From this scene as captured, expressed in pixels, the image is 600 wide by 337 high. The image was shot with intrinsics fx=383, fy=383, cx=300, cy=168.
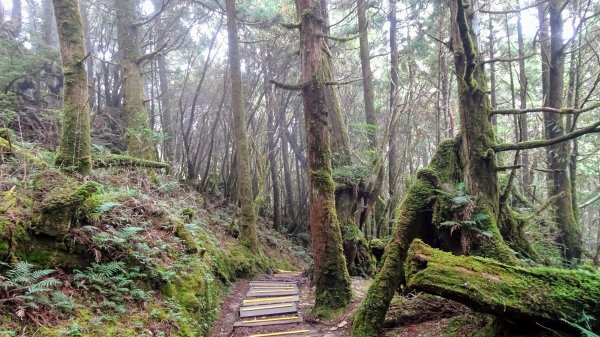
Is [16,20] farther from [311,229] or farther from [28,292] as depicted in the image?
[28,292]

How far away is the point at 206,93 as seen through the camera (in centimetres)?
2128

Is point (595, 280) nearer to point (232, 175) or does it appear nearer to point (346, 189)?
point (346, 189)

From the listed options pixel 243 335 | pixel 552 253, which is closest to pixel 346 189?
pixel 552 253

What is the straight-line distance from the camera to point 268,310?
21.7 feet

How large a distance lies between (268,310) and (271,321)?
1.65ft

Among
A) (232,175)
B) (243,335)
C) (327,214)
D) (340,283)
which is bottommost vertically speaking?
(243,335)

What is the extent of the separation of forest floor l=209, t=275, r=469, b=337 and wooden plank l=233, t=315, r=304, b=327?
0.29ft

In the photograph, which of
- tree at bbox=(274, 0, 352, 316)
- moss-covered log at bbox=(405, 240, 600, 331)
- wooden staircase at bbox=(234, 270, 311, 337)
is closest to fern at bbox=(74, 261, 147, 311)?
wooden staircase at bbox=(234, 270, 311, 337)

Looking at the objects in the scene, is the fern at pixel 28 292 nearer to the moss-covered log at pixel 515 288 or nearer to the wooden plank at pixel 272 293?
the moss-covered log at pixel 515 288

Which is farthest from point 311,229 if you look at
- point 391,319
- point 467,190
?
point 467,190

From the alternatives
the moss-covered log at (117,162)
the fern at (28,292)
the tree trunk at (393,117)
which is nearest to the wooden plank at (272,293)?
the moss-covered log at (117,162)

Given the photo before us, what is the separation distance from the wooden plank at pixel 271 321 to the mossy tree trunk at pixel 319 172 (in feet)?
1.96

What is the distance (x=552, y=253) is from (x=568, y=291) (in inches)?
174

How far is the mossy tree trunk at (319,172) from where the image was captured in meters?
6.76
